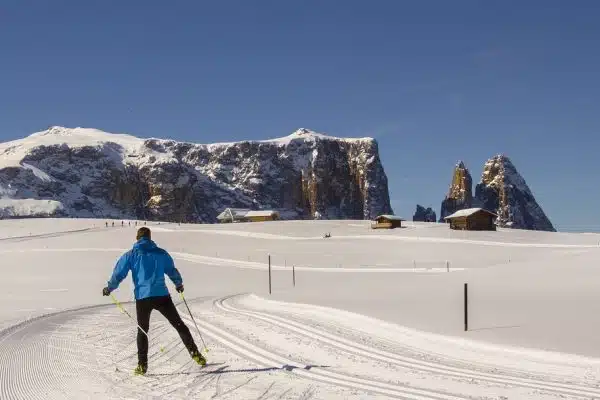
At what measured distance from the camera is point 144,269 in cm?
848

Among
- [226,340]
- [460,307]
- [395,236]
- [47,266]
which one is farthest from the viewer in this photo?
[395,236]

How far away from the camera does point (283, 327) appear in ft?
42.2

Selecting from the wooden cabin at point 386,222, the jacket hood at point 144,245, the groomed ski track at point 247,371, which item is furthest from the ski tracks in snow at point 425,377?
the wooden cabin at point 386,222

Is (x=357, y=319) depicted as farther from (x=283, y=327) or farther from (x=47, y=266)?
(x=47, y=266)

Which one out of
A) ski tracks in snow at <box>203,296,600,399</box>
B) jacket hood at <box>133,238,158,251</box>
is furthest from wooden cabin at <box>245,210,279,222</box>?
jacket hood at <box>133,238,158,251</box>

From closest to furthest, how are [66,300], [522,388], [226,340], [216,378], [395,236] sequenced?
[522,388], [216,378], [226,340], [66,300], [395,236]

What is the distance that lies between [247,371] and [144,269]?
2.15 metres

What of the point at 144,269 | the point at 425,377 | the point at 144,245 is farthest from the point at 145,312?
the point at 425,377

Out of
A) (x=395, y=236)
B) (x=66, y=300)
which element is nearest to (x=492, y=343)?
(x=66, y=300)

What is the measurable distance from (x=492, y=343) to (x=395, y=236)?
60583 millimetres

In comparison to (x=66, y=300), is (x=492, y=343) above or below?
above

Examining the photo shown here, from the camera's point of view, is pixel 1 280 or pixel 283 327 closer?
pixel 283 327

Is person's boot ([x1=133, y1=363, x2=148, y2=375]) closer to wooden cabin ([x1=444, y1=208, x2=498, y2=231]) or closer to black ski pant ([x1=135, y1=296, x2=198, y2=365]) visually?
black ski pant ([x1=135, y1=296, x2=198, y2=365])

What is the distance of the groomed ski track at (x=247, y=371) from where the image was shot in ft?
23.9
